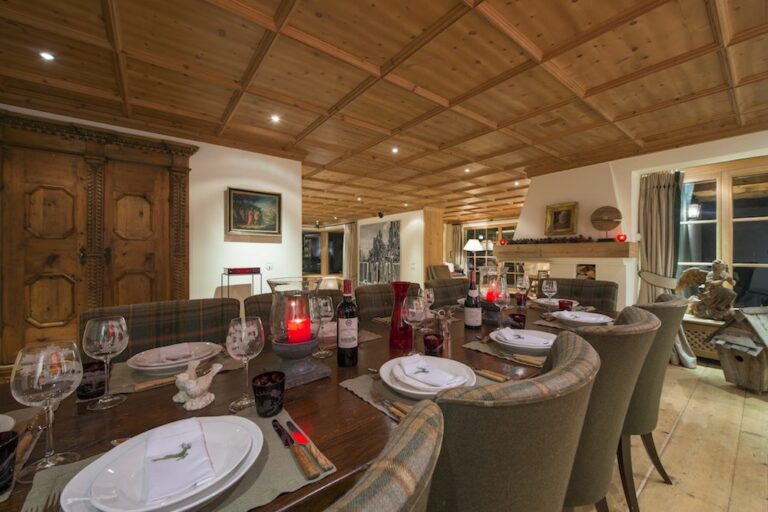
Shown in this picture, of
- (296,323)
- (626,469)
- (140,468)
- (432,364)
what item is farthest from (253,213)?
(626,469)

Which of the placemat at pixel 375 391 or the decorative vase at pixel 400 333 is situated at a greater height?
the decorative vase at pixel 400 333

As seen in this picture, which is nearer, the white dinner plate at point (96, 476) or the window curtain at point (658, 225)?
the white dinner plate at point (96, 476)

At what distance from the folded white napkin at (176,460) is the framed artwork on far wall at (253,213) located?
3118mm

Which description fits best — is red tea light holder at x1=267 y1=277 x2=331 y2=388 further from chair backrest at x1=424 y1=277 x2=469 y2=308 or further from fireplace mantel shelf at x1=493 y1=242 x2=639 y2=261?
fireplace mantel shelf at x1=493 y1=242 x2=639 y2=261

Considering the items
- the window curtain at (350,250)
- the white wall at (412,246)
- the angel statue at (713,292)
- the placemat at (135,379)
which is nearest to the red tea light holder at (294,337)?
the placemat at (135,379)

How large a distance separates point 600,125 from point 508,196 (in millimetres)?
3040

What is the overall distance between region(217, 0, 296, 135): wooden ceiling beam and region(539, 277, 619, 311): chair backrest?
251 cm

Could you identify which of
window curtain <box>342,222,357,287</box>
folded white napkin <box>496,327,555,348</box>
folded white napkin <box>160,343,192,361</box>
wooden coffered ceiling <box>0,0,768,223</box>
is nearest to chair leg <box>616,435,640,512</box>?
folded white napkin <box>496,327,555,348</box>

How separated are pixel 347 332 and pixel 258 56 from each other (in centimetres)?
194

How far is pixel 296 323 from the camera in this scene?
35.5 inches

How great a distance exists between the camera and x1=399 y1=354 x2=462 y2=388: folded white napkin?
77 cm

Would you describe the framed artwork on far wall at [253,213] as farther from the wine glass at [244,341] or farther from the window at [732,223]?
the window at [732,223]

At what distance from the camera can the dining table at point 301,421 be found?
0.50 m

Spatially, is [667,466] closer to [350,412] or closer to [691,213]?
[350,412]
